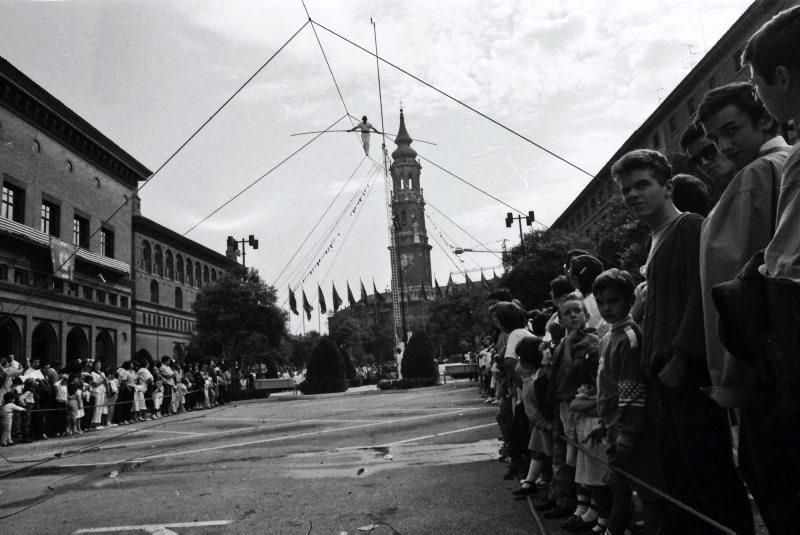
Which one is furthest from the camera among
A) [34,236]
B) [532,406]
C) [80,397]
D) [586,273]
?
[34,236]

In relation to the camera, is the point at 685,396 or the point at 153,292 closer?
the point at 685,396

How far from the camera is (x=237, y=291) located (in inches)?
1578

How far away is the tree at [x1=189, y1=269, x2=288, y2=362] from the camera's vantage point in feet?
131

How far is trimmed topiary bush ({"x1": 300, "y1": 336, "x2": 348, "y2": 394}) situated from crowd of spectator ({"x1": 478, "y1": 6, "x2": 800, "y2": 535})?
1054 inches

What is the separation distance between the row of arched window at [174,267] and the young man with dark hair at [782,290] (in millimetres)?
50266

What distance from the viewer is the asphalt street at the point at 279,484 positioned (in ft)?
15.3

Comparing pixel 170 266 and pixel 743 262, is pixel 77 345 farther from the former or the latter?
pixel 743 262

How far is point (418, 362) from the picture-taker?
2998cm

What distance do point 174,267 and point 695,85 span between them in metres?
42.0

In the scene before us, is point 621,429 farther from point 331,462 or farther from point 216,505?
point 331,462

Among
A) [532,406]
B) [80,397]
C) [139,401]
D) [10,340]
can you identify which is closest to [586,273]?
[532,406]

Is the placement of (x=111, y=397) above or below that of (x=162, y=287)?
below

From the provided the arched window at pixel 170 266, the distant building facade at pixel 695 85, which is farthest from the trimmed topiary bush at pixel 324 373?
the arched window at pixel 170 266

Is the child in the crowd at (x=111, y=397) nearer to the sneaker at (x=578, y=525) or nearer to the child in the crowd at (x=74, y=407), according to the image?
the child in the crowd at (x=74, y=407)
